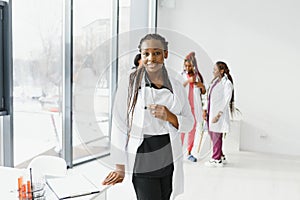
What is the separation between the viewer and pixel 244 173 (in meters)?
3.93

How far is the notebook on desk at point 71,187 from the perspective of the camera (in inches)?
67.4

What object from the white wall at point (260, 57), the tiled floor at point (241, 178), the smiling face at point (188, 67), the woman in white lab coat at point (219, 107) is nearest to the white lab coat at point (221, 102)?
the woman in white lab coat at point (219, 107)

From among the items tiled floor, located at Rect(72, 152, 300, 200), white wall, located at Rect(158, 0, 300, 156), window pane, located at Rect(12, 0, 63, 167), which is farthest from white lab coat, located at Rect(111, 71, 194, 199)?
white wall, located at Rect(158, 0, 300, 156)

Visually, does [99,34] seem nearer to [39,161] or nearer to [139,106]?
[39,161]

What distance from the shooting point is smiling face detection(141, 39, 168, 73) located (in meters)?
1.54

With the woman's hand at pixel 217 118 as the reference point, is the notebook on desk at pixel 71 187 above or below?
below

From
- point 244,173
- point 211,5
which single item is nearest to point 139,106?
point 244,173

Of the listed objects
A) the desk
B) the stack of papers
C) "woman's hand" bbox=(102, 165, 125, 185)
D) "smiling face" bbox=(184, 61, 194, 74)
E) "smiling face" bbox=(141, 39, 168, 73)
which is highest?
"smiling face" bbox=(141, 39, 168, 73)

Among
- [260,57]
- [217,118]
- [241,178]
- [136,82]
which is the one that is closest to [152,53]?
[136,82]

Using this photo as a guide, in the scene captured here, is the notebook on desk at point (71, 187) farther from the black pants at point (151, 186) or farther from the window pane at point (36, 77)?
the window pane at point (36, 77)

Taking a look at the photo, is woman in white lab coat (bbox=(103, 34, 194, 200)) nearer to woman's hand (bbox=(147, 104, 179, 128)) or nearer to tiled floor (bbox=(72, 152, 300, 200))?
woman's hand (bbox=(147, 104, 179, 128))

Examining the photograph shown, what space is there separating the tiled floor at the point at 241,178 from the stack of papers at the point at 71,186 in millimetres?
700

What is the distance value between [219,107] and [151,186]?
2.42m

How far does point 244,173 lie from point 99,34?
2.15 m
